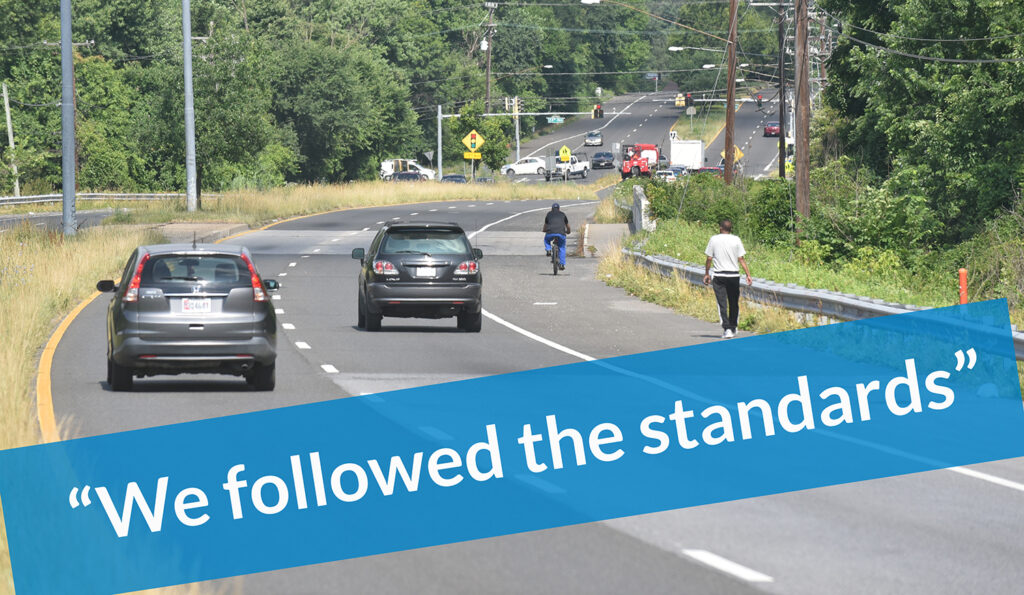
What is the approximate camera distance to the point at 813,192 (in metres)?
46.2

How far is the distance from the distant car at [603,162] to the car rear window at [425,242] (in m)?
100

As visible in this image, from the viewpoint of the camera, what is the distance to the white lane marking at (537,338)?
20328 mm

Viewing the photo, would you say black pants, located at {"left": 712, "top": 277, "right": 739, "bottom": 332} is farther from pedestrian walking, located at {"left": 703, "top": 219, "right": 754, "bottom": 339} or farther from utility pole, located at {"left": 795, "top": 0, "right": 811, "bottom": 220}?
utility pole, located at {"left": 795, "top": 0, "right": 811, "bottom": 220}

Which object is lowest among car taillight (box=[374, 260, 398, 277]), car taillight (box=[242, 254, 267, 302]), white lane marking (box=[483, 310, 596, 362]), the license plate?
white lane marking (box=[483, 310, 596, 362])

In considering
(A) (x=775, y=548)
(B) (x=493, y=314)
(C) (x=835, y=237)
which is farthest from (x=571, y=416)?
(C) (x=835, y=237)

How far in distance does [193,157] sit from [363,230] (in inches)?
252

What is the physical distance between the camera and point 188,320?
51.7 feet

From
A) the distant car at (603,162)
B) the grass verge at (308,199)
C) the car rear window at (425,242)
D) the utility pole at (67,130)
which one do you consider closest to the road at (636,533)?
the car rear window at (425,242)

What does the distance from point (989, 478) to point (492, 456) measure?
3.94m

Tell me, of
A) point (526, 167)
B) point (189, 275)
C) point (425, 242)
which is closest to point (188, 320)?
point (189, 275)

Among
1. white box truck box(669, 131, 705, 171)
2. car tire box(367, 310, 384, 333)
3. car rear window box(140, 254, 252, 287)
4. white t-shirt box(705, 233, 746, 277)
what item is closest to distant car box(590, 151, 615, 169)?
white box truck box(669, 131, 705, 171)

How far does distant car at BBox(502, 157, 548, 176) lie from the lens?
118 m

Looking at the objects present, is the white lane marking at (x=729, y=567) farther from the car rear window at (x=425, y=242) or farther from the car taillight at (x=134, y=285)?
the car rear window at (x=425, y=242)

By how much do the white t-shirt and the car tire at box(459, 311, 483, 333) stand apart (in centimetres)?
404
